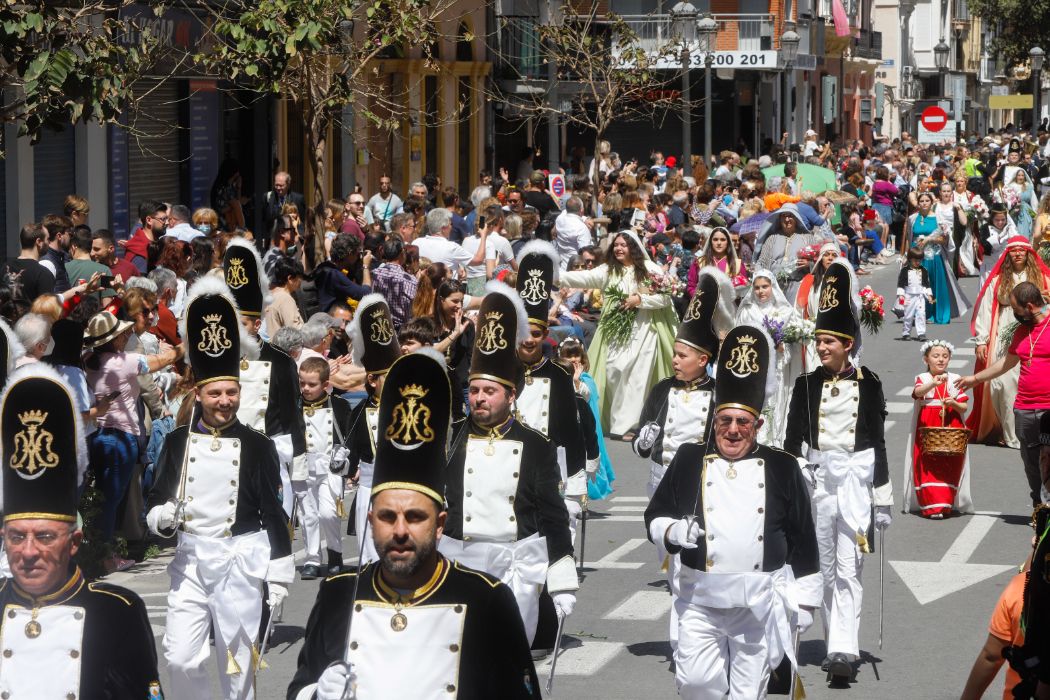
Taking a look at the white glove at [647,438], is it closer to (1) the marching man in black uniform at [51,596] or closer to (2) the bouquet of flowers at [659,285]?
(1) the marching man in black uniform at [51,596]

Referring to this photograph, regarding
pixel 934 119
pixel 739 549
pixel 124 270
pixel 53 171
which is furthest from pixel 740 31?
pixel 739 549

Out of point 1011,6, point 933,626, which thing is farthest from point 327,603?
point 1011,6

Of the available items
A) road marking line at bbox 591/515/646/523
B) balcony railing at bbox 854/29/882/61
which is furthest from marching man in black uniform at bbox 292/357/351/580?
balcony railing at bbox 854/29/882/61

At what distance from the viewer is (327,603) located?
17.5 ft

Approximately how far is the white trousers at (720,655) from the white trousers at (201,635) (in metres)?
1.94

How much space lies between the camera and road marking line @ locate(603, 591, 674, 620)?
34.9 feet

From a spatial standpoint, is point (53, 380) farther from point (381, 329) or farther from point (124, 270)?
point (124, 270)

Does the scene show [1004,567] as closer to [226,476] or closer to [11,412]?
[226,476]

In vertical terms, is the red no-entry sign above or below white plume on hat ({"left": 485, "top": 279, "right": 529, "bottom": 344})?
above

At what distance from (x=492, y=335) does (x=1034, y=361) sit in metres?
5.82

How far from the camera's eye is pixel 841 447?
963 centimetres

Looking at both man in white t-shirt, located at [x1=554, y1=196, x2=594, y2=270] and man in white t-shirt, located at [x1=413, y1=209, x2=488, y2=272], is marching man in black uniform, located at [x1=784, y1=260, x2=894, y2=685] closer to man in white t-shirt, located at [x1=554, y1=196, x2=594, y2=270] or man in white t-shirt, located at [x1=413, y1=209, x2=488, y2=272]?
man in white t-shirt, located at [x1=413, y1=209, x2=488, y2=272]

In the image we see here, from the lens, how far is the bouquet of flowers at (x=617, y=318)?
56.6ft

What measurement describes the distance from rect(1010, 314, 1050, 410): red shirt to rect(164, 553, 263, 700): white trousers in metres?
6.63
